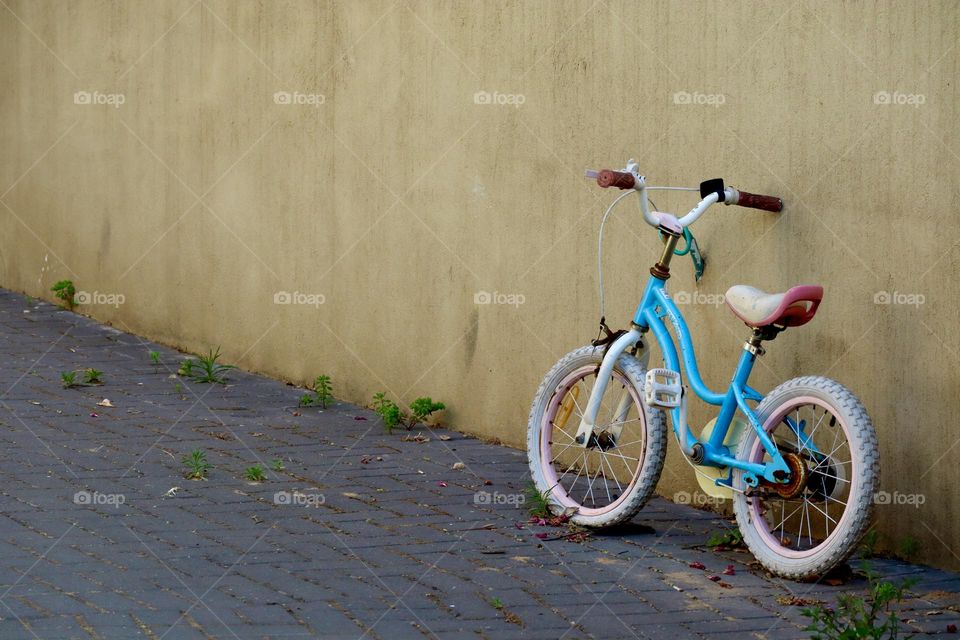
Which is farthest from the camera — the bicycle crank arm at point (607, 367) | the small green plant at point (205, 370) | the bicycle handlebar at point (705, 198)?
the small green plant at point (205, 370)

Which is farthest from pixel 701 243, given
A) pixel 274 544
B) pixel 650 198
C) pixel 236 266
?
pixel 236 266

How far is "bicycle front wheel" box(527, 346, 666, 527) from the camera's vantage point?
5.00m

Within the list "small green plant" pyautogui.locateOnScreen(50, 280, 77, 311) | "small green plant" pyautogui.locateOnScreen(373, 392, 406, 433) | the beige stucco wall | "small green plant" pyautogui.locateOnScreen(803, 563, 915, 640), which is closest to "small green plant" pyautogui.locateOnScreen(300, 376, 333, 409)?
the beige stucco wall

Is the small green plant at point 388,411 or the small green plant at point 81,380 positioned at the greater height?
the small green plant at point 81,380

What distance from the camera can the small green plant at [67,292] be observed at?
9531 mm

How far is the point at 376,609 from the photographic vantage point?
410 cm

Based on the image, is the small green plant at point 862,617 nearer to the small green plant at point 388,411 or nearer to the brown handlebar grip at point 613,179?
the brown handlebar grip at point 613,179

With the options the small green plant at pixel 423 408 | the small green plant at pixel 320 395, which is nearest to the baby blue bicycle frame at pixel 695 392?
the small green plant at pixel 423 408

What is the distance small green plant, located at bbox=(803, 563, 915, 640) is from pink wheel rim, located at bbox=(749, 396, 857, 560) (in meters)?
0.18

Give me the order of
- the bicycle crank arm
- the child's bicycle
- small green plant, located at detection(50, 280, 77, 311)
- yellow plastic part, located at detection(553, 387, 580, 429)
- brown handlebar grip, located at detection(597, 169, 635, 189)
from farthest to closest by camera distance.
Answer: small green plant, located at detection(50, 280, 77, 311), yellow plastic part, located at detection(553, 387, 580, 429), the bicycle crank arm, brown handlebar grip, located at detection(597, 169, 635, 189), the child's bicycle

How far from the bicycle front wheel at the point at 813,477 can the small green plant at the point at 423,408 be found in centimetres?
238

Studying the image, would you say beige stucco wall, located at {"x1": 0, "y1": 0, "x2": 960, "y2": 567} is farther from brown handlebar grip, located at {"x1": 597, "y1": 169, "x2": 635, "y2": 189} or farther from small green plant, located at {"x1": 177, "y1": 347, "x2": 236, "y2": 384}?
brown handlebar grip, located at {"x1": 597, "y1": 169, "x2": 635, "y2": 189}

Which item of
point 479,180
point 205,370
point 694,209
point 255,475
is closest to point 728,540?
point 694,209

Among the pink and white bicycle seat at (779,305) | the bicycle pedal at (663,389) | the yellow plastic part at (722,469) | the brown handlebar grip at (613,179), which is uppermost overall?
the brown handlebar grip at (613,179)
